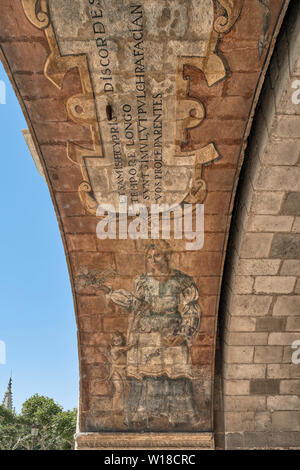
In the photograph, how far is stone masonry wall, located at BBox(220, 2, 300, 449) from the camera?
3.84 metres

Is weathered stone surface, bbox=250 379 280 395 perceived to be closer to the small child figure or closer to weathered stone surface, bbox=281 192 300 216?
the small child figure

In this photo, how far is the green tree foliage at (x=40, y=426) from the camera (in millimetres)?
15023

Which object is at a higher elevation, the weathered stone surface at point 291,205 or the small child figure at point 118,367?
the weathered stone surface at point 291,205

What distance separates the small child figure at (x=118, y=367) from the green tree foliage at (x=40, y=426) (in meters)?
9.88

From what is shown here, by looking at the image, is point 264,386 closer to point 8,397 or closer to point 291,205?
point 291,205

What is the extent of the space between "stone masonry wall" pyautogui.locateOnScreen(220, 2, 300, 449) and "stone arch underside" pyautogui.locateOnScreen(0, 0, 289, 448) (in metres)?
0.17

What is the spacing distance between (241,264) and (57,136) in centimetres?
257

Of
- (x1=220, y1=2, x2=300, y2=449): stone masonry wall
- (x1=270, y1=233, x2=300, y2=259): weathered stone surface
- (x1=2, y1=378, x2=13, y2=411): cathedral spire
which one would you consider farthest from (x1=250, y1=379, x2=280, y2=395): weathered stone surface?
(x1=2, y1=378, x2=13, y2=411): cathedral spire

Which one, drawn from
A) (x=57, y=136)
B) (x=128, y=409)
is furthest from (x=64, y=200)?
(x=128, y=409)

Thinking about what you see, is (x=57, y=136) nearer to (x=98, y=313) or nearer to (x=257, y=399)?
(x=98, y=313)

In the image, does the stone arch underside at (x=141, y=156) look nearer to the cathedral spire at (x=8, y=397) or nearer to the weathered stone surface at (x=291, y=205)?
the weathered stone surface at (x=291, y=205)

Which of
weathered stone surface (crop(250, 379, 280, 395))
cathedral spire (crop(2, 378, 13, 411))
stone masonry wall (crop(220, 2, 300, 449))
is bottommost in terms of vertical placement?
weathered stone surface (crop(250, 379, 280, 395))

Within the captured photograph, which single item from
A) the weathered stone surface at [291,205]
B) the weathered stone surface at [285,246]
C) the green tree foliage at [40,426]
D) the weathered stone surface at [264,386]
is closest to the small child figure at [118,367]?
the weathered stone surface at [264,386]

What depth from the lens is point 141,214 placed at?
16.4 feet
